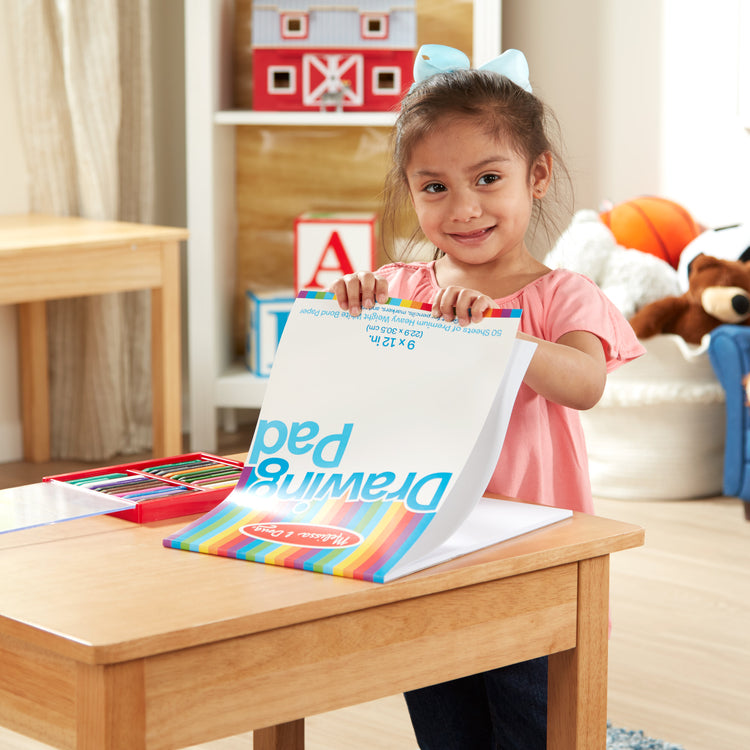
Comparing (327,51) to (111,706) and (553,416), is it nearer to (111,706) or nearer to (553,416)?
(553,416)

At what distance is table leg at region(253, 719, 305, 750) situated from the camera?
1212 mm

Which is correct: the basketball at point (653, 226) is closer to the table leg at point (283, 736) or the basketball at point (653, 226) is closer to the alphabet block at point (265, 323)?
the alphabet block at point (265, 323)

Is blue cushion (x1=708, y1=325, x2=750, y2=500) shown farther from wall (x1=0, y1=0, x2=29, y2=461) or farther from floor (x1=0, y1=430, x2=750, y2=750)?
wall (x1=0, y1=0, x2=29, y2=461)

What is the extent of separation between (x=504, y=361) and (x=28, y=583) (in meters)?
0.35

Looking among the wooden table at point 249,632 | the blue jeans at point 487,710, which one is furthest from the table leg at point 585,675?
the blue jeans at point 487,710

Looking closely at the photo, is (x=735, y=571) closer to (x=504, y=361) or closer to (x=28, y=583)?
(x=504, y=361)

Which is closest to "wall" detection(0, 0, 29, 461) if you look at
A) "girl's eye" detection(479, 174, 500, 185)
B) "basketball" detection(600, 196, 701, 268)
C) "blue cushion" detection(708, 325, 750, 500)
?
"basketball" detection(600, 196, 701, 268)

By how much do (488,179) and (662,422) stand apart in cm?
182

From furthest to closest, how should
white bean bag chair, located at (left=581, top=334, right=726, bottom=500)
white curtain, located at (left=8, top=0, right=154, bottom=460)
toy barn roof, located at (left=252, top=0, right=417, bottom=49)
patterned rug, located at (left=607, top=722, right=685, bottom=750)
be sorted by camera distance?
toy barn roof, located at (left=252, top=0, right=417, bottom=49), white curtain, located at (left=8, top=0, right=154, bottom=460), white bean bag chair, located at (left=581, top=334, right=726, bottom=500), patterned rug, located at (left=607, top=722, right=685, bottom=750)

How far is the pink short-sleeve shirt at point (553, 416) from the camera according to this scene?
3.67 feet

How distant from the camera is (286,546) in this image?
0.83m

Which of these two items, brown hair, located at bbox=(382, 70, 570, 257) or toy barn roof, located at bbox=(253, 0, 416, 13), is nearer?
brown hair, located at bbox=(382, 70, 570, 257)

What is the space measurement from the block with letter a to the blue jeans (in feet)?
6.46

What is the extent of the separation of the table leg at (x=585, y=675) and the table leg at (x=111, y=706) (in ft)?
1.11
